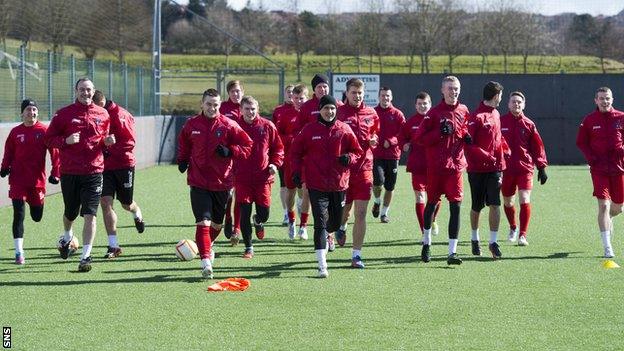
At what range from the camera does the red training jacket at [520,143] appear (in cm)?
1456

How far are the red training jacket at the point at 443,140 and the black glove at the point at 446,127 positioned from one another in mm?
47

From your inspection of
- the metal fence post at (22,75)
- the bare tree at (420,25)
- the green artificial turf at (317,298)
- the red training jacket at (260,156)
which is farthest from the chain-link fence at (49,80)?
the bare tree at (420,25)

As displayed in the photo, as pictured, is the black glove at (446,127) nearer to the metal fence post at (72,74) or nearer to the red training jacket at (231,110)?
the red training jacket at (231,110)

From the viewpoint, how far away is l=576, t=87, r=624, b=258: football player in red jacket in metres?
13.4

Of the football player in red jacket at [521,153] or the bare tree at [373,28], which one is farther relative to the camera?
the bare tree at [373,28]

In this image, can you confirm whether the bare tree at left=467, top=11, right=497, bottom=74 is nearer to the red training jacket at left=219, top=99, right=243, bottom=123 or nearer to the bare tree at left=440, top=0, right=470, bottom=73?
the bare tree at left=440, top=0, right=470, bottom=73

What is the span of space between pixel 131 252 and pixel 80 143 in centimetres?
218

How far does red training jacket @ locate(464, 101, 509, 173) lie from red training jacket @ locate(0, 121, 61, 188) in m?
5.02

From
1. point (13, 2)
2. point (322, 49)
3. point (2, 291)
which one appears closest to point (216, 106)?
point (2, 291)

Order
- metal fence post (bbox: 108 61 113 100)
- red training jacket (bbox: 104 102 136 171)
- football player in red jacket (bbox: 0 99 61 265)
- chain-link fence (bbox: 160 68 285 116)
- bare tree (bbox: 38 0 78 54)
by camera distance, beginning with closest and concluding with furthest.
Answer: football player in red jacket (bbox: 0 99 61 265) → red training jacket (bbox: 104 102 136 171) → metal fence post (bbox: 108 61 113 100) → bare tree (bbox: 38 0 78 54) → chain-link fence (bbox: 160 68 285 116)

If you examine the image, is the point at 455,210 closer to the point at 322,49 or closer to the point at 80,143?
the point at 80,143

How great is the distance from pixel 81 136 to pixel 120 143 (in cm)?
160

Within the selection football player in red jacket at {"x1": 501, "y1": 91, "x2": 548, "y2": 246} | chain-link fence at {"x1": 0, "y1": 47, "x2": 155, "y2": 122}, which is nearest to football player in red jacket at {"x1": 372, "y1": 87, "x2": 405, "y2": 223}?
football player in red jacket at {"x1": 501, "y1": 91, "x2": 548, "y2": 246}

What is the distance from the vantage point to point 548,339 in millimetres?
8570
